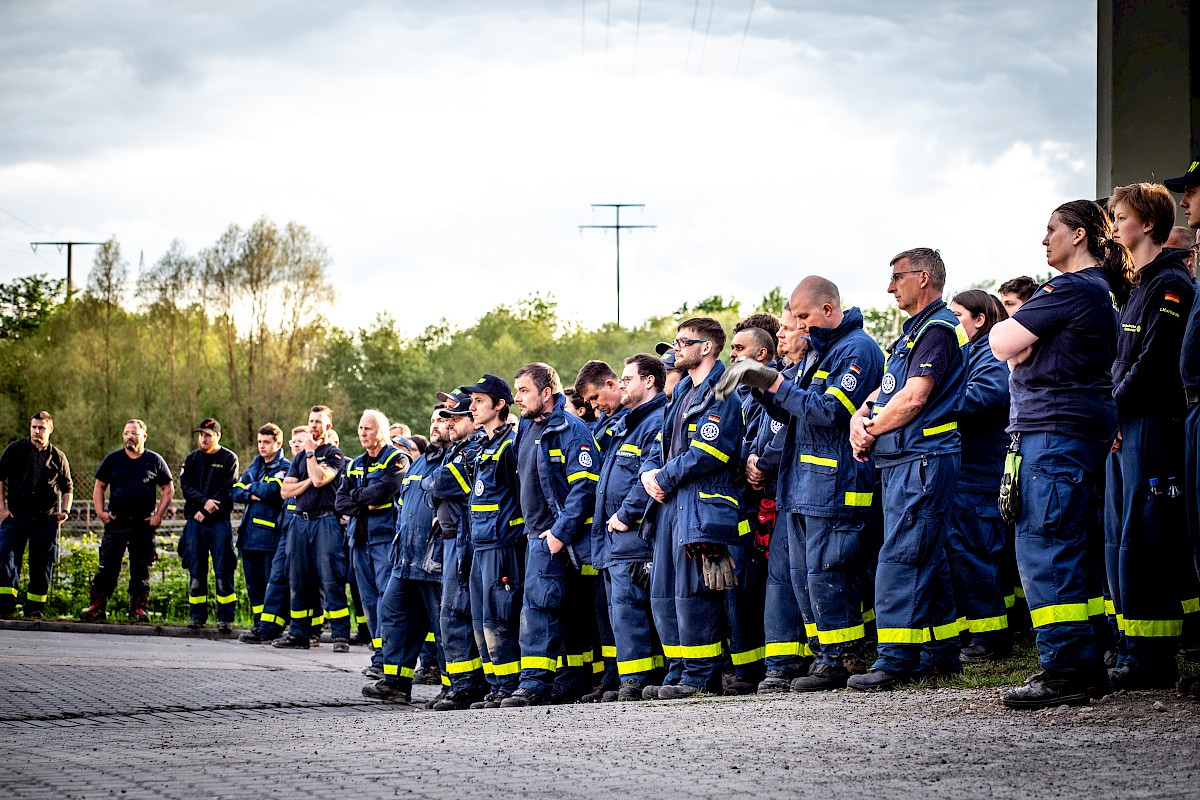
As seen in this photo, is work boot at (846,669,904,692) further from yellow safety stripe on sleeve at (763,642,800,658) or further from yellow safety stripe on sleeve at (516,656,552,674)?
yellow safety stripe on sleeve at (516,656,552,674)

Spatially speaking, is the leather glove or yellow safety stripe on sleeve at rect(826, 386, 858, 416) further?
yellow safety stripe on sleeve at rect(826, 386, 858, 416)

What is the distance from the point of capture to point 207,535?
16.2 meters

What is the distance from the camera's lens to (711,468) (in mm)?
8258

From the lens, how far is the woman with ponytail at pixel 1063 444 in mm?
5934

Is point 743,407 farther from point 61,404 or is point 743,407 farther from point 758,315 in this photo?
point 61,404

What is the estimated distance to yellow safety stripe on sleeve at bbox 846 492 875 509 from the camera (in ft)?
24.7

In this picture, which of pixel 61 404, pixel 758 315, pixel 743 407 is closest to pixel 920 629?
pixel 743 407

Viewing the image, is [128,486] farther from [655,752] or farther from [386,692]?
[655,752]

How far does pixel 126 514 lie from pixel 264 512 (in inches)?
75.9

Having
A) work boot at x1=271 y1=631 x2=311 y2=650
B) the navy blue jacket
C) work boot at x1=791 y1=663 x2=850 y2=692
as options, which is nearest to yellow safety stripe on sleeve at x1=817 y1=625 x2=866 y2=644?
work boot at x1=791 y1=663 x2=850 y2=692

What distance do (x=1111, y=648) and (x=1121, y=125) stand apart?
516 cm

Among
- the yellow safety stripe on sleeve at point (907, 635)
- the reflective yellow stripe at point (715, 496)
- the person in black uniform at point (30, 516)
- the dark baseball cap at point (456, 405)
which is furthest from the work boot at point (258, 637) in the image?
the yellow safety stripe on sleeve at point (907, 635)

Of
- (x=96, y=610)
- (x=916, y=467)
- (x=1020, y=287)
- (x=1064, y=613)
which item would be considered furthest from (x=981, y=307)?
(x=96, y=610)

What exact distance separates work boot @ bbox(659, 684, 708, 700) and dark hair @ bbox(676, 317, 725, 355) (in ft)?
7.06
